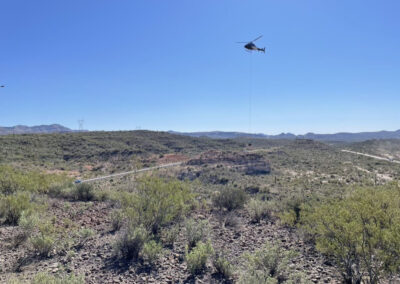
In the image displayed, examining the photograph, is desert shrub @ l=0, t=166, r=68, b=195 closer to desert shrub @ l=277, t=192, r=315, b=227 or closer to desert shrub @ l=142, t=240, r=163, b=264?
desert shrub @ l=142, t=240, r=163, b=264

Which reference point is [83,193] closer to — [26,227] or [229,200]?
[26,227]

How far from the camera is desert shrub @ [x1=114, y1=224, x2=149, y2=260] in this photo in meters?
5.88

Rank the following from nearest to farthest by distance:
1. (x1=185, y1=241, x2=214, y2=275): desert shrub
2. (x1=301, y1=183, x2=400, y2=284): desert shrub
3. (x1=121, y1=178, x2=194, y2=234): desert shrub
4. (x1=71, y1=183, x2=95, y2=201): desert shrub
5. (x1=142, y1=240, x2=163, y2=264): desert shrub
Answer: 1. (x1=301, y1=183, x2=400, y2=284): desert shrub
2. (x1=185, y1=241, x2=214, y2=275): desert shrub
3. (x1=142, y1=240, x2=163, y2=264): desert shrub
4. (x1=121, y1=178, x2=194, y2=234): desert shrub
5. (x1=71, y1=183, x2=95, y2=201): desert shrub

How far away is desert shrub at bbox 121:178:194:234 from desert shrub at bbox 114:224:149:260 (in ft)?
2.54

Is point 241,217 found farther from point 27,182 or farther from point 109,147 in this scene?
point 109,147

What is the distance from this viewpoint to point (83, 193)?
11391 millimetres

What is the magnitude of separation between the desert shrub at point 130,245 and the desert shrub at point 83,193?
21.0 feet

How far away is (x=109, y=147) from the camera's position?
173 feet

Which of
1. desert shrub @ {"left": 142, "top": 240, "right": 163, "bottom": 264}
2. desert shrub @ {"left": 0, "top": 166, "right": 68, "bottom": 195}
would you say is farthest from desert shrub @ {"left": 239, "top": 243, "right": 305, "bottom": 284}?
desert shrub @ {"left": 0, "top": 166, "right": 68, "bottom": 195}

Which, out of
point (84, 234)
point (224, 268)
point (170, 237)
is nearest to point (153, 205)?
point (170, 237)

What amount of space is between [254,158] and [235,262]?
114 feet

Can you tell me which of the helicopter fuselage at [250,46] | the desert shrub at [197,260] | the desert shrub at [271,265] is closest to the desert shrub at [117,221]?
the desert shrub at [197,260]

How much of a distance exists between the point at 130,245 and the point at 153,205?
61.0 inches

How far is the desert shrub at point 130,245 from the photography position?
19.3 ft
